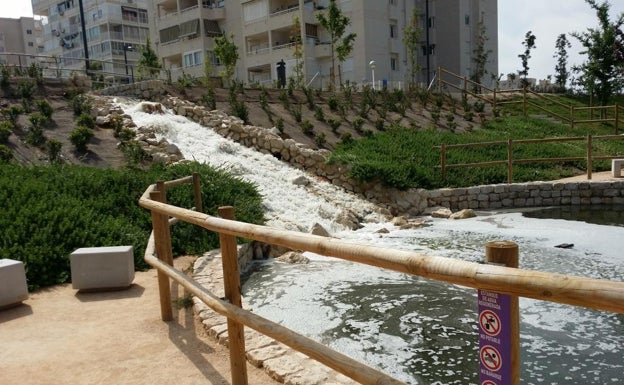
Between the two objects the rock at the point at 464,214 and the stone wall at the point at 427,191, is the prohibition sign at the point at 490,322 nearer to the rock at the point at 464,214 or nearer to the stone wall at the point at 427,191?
the rock at the point at 464,214

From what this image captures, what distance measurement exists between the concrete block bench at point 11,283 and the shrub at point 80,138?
832 centimetres

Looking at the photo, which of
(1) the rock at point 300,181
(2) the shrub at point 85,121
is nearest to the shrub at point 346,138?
(1) the rock at point 300,181

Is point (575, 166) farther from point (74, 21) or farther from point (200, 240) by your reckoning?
point (74, 21)

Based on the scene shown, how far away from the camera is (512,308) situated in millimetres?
1712

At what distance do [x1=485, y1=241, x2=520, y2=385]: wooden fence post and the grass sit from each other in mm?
12696

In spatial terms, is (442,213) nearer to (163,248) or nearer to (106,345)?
(163,248)

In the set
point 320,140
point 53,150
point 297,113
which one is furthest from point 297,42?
point 53,150

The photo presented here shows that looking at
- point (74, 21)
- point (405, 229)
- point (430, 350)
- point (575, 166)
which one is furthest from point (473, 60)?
point (74, 21)

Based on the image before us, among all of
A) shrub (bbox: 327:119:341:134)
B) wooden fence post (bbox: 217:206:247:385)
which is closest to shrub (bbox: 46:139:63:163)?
shrub (bbox: 327:119:341:134)

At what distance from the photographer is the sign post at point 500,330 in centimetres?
171

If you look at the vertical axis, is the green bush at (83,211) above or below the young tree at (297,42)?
below

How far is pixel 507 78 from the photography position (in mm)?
45656

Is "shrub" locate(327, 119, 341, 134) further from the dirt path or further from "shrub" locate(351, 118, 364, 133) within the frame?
the dirt path

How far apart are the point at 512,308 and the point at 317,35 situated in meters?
36.2
